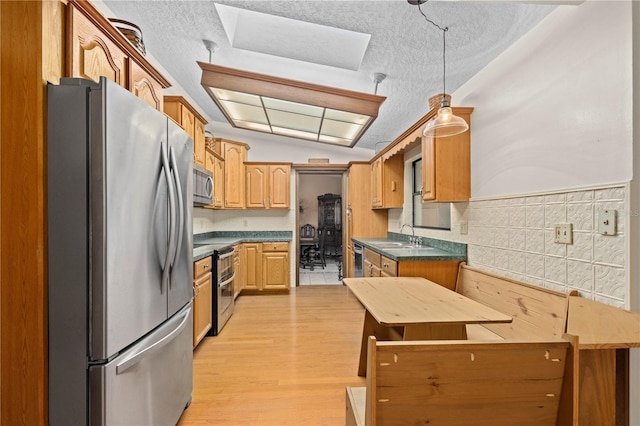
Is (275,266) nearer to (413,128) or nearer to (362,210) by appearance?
(362,210)

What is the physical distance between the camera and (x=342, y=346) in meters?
2.75

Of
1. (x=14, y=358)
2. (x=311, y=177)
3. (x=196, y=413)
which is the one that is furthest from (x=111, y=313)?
(x=311, y=177)

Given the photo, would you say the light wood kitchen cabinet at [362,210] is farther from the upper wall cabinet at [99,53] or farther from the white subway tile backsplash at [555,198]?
the upper wall cabinet at [99,53]

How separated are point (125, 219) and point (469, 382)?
54.2 inches

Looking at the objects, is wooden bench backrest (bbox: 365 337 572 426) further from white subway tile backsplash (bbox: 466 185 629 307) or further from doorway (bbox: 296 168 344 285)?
doorway (bbox: 296 168 344 285)

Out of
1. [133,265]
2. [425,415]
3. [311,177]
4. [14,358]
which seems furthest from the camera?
[311,177]

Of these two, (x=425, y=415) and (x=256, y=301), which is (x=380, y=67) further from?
(x=256, y=301)

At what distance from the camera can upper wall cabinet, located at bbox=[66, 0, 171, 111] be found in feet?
3.99

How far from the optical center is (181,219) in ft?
5.34

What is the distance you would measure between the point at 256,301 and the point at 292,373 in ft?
7.00

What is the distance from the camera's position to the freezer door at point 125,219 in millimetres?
1127

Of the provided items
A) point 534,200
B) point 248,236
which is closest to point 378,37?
point 534,200

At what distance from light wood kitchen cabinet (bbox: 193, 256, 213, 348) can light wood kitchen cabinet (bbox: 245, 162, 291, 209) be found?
214 cm

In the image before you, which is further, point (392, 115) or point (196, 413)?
point (392, 115)
